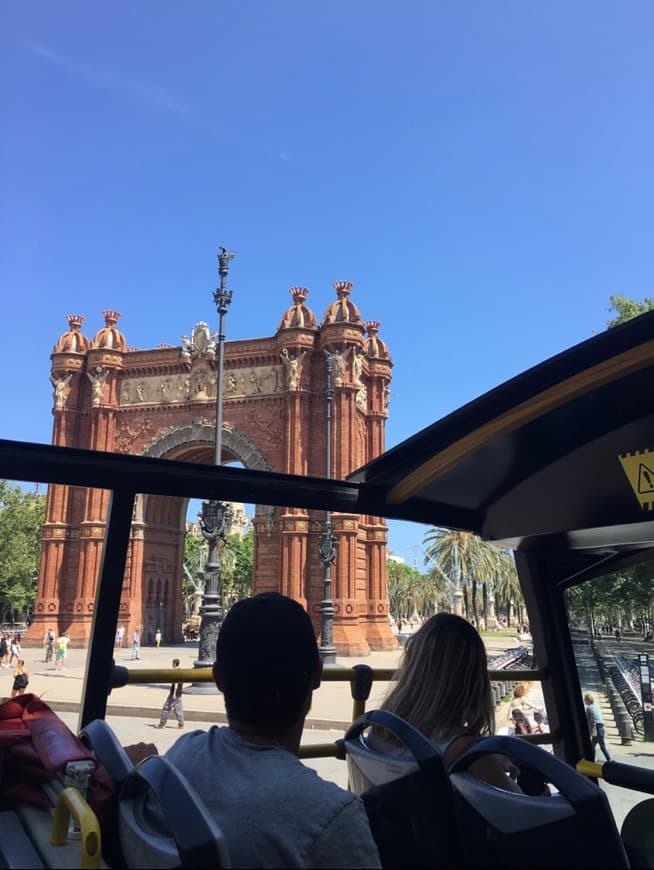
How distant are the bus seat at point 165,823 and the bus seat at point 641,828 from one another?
2.33m

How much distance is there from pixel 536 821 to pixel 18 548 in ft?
150

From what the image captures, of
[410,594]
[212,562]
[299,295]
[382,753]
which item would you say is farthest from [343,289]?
[410,594]

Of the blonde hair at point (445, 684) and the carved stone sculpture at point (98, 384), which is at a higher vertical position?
the carved stone sculpture at point (98, 384)

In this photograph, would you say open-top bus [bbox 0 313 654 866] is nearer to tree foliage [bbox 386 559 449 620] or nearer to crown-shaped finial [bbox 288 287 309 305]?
crown-shaped finial [bbox 288 287 309 305]

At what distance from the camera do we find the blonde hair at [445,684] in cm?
238

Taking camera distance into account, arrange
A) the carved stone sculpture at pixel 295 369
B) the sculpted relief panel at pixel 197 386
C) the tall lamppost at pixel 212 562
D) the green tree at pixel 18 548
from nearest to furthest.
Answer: the tall lamppost at pixel 212 562
the carved stone sculpture at pixel 295 369
the sculpted relief panel at pixel 197 386
the green tree at pixel 18 548

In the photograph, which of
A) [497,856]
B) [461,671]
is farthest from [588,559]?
[497,856]

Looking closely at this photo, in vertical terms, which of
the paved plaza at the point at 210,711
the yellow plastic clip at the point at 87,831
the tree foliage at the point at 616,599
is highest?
the tree foliage at the point at 616,599

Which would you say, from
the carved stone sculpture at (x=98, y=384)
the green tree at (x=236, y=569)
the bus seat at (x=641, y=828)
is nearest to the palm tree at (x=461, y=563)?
the carved stone sculpture at (x=98, y=384)

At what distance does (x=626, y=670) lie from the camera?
12.4 feet

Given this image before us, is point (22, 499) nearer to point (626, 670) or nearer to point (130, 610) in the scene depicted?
point (130, 610)

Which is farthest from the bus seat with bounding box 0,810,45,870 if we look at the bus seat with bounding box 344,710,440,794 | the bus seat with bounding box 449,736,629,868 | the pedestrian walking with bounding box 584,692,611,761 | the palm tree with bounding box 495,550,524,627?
the palm tree with bounding box 495,550,524,627

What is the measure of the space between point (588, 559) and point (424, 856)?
101 inches

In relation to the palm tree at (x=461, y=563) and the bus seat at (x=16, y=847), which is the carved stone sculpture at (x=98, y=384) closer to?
the palm tree at (x=461, y=563)
